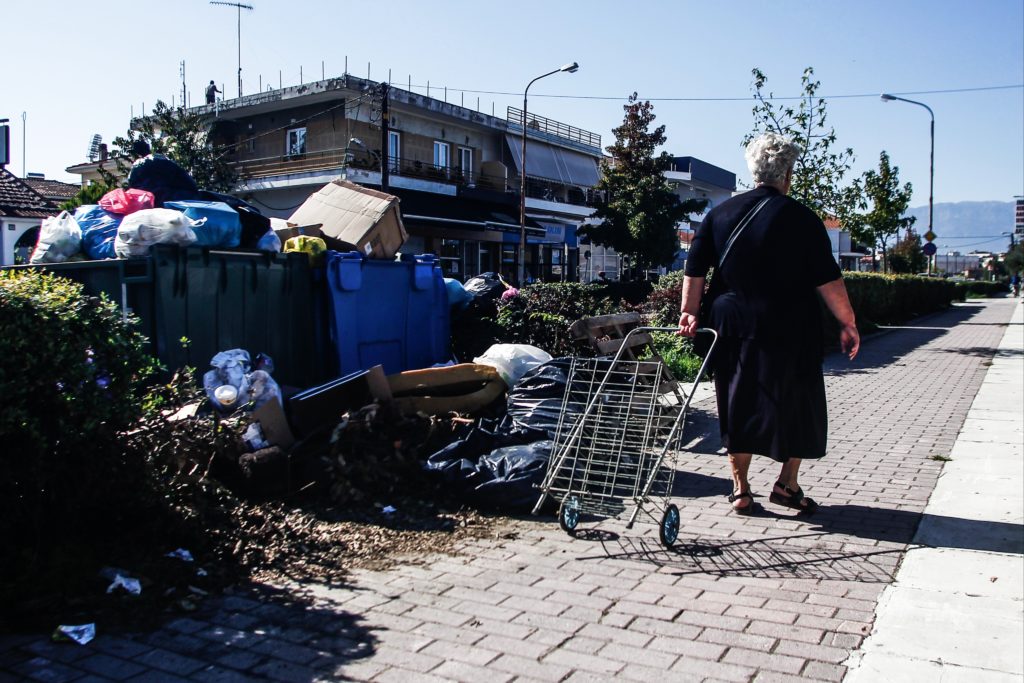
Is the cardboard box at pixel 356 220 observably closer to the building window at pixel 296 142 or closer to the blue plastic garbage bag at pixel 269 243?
the blue plastic garbage bag at pixel 269 243

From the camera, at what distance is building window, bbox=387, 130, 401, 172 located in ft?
102

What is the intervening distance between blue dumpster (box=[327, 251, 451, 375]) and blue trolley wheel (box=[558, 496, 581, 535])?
3041 millimetres

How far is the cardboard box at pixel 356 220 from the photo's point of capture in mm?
7445

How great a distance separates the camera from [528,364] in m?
6.93

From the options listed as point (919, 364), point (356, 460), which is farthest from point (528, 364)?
point (919, 364)

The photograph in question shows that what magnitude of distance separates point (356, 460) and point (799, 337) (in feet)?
8.72

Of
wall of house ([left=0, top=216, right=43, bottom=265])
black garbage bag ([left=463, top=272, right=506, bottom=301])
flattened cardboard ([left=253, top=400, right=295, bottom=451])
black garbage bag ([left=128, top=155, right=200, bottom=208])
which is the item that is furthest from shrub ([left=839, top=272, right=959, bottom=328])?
wall of house ([left=0, top=216, right=43, bottom=265])

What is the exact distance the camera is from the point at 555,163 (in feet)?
136

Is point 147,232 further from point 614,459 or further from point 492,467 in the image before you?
point 614,459

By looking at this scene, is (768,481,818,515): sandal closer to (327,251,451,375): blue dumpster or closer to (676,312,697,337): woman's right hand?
(676,312,697,337): woman's right hand

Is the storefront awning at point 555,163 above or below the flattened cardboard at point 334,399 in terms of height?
above

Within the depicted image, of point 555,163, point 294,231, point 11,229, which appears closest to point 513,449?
point 294,231

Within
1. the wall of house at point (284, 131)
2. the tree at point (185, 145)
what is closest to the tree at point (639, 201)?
the wall of house at point (284, 131)

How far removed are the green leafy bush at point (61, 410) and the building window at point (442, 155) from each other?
30.6 m
